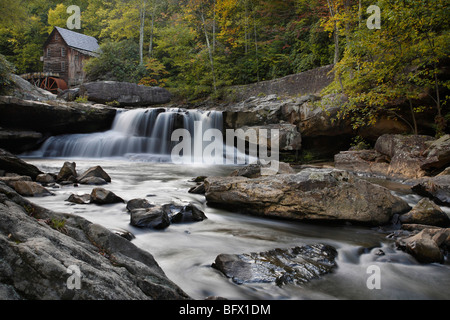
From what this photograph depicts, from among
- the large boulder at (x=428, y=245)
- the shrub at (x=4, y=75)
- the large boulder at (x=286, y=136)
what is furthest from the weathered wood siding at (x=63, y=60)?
the large boulder at (x=428, y=245)

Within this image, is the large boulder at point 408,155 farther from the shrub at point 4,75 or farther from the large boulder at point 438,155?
the shrub at point 4,75

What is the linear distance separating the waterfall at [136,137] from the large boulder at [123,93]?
4771 mm

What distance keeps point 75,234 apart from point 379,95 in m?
9.94

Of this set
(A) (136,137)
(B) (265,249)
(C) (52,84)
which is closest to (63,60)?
(C) (52,84)

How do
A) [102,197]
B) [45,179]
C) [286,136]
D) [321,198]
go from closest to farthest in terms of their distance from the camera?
[321,198]
[102,197]
[45,179]
[286,136]

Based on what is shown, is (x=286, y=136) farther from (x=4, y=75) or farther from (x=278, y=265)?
(x=4, y=75)

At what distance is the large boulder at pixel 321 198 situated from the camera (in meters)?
4.55

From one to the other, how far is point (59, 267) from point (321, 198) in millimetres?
4022

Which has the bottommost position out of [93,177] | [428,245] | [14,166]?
[428,245]

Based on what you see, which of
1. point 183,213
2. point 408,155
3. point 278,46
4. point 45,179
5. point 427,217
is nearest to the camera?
point 427,217

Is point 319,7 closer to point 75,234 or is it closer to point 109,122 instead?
point 109,122

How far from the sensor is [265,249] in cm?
355
